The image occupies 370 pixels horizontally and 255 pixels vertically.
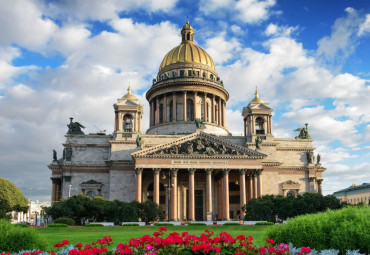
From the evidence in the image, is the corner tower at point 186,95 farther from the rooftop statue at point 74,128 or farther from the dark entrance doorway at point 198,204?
the rooftop statue at point 74,128

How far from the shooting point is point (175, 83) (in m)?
78.6

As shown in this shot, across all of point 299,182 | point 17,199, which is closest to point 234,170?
point 299,182

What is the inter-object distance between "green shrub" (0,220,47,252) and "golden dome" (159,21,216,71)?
68407 mm

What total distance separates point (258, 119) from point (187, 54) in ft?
74.2

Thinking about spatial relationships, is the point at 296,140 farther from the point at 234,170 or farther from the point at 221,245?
the point at 221,245

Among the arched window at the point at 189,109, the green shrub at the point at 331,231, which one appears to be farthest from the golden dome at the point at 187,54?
the green shrub at the point at 331,231

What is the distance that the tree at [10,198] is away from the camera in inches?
2753

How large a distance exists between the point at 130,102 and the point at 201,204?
21734 mm

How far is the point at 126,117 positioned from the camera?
68.7 m

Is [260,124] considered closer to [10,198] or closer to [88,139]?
[88,139]

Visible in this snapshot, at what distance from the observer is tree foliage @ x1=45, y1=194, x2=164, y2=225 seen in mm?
47000

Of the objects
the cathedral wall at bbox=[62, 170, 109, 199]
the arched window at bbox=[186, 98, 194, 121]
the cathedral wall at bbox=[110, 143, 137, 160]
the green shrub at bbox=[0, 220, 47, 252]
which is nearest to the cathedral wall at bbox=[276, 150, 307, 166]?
the arched window at bbox=[186, 98, 194, 121]

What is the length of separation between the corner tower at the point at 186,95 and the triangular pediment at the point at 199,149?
14.5 meters

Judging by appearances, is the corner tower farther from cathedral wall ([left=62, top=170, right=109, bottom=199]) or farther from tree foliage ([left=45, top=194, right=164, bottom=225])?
tree foliage ([left=45, top=194, right=164, bottom=225])
